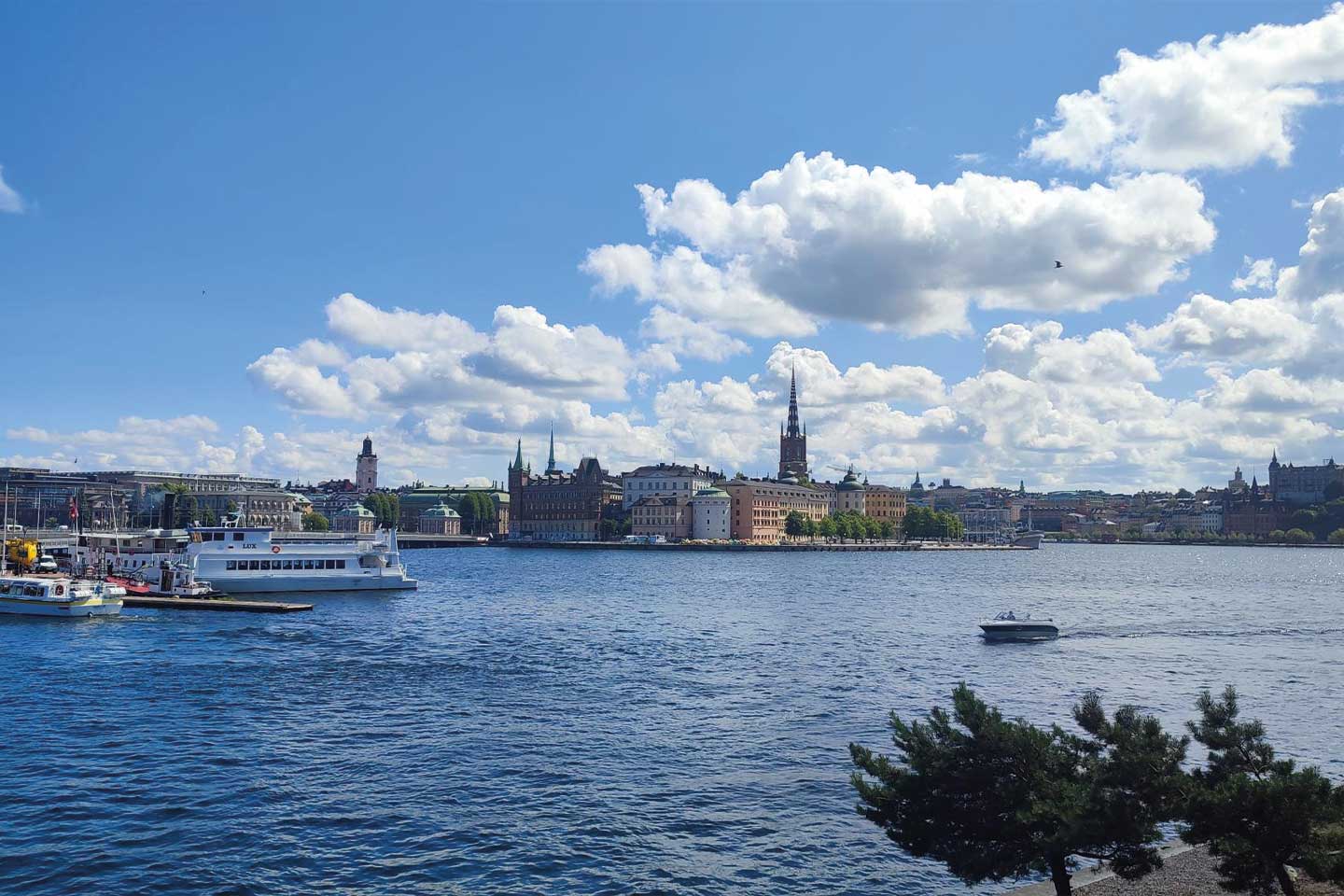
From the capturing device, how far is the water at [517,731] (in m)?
18.1

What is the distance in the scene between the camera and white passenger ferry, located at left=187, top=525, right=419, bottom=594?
68562mm

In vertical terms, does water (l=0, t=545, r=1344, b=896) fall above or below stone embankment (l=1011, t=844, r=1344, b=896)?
below

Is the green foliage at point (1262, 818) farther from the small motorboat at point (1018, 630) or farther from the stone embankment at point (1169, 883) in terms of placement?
the small motorboat at point (1018, 630)

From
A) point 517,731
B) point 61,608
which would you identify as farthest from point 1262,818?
point 61,608

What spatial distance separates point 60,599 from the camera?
52.6m

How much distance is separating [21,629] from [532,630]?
2437cm

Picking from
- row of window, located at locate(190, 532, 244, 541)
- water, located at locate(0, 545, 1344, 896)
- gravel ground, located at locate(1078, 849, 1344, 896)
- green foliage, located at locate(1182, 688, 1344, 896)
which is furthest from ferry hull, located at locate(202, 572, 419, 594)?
green foliage, located at locate(1182, 688, 1344, 896)

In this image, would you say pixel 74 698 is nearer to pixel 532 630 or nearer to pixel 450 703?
pixel 450 703

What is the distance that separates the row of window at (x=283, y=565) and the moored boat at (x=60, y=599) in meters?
14.9

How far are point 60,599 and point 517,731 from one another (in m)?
37.0

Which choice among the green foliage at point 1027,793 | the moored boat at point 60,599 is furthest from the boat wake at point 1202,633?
the moored boat at point 60,599

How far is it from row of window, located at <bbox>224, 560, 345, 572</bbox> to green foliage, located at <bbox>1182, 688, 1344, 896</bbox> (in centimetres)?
6737

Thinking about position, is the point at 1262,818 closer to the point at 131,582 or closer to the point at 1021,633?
the point at 1021,633

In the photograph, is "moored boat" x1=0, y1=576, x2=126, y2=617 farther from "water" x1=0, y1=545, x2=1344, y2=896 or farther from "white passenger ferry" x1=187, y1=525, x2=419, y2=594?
"white passenger ferry" x1=187, y1=525, x2=419, y2=594
